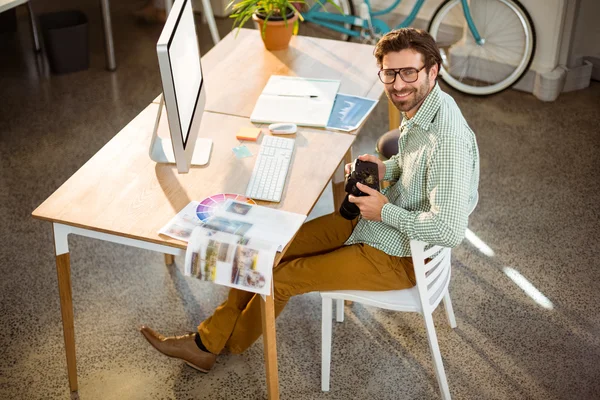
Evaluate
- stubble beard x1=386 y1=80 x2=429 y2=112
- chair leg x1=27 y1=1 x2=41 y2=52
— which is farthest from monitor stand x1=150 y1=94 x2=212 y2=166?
chair leg x1=27 y1=1 x2=41 y2=52

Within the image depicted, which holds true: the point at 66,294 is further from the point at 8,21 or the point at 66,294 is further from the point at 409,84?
the point at 8,21

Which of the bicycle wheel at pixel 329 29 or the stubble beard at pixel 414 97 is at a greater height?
the stubble beard at pixel 414 97

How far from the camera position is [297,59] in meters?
3.15

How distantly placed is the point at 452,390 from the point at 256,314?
29.1 inches

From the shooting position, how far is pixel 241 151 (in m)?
2.55

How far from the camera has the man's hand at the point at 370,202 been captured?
2.27 m

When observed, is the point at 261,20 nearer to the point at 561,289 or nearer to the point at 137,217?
the point at 137,217

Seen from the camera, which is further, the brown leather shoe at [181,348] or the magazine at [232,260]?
the brown leather shoe at [181,348]

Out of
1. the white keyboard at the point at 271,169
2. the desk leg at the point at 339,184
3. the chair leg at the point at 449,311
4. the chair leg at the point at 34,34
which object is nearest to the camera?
the white keyboard at the point at 271,169

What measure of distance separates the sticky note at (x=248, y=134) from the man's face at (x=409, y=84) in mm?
538

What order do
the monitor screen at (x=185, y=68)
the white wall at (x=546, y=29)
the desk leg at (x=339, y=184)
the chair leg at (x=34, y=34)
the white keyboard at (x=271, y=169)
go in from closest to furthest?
the monitor screen at (x=185, y=68) → the white keyboard at (x=271, y=169) → the desk leg at (x=339, y=184) → the white wall at (x=546, y=29) → the chair leg at (x=34, y=34)

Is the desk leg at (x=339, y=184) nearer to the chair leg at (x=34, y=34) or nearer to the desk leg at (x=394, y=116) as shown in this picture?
the desk leg at (x=394, y=116)

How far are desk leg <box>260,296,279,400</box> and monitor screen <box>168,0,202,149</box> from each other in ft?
1.79

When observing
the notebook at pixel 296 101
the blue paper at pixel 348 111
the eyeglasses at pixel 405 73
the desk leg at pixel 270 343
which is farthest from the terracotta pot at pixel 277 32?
the desk leg at pixel 270 343
